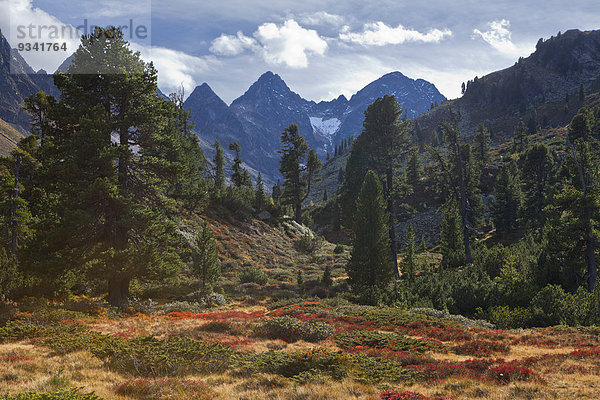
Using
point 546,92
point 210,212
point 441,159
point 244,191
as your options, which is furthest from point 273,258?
point 546,92

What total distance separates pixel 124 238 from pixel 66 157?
482 centimetres

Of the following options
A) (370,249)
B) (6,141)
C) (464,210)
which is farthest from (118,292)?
(6,141)

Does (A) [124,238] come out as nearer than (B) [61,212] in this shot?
No

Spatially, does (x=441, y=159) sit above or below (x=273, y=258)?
above

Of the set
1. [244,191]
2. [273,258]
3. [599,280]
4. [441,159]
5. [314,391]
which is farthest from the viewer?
[244,191]

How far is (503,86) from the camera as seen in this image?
165875 mm

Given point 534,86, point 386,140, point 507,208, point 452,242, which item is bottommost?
point 452,242

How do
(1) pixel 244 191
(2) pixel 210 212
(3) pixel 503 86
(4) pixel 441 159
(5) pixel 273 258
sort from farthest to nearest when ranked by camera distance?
(3) pixel 503 86
(1) pixel 244 191
(2) pixel 210 212
(5) pixel 273 258
(4) pixel 441 159

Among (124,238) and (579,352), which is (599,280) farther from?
(124,238)

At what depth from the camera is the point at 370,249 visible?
84.1ft

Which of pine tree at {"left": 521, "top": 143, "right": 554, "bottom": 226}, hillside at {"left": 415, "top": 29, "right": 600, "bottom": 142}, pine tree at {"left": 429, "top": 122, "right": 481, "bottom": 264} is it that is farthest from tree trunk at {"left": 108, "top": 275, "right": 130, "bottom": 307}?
hillside at {"left": 415, "top": 29, "right": 600, "bottom": 142}

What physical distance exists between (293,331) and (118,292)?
10.1m

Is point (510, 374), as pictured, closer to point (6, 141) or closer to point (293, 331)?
point (293, 331)

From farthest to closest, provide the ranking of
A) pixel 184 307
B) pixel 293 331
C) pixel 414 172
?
1. pixel 414 172
2. pixel 184 307
3. pixel 293 331
